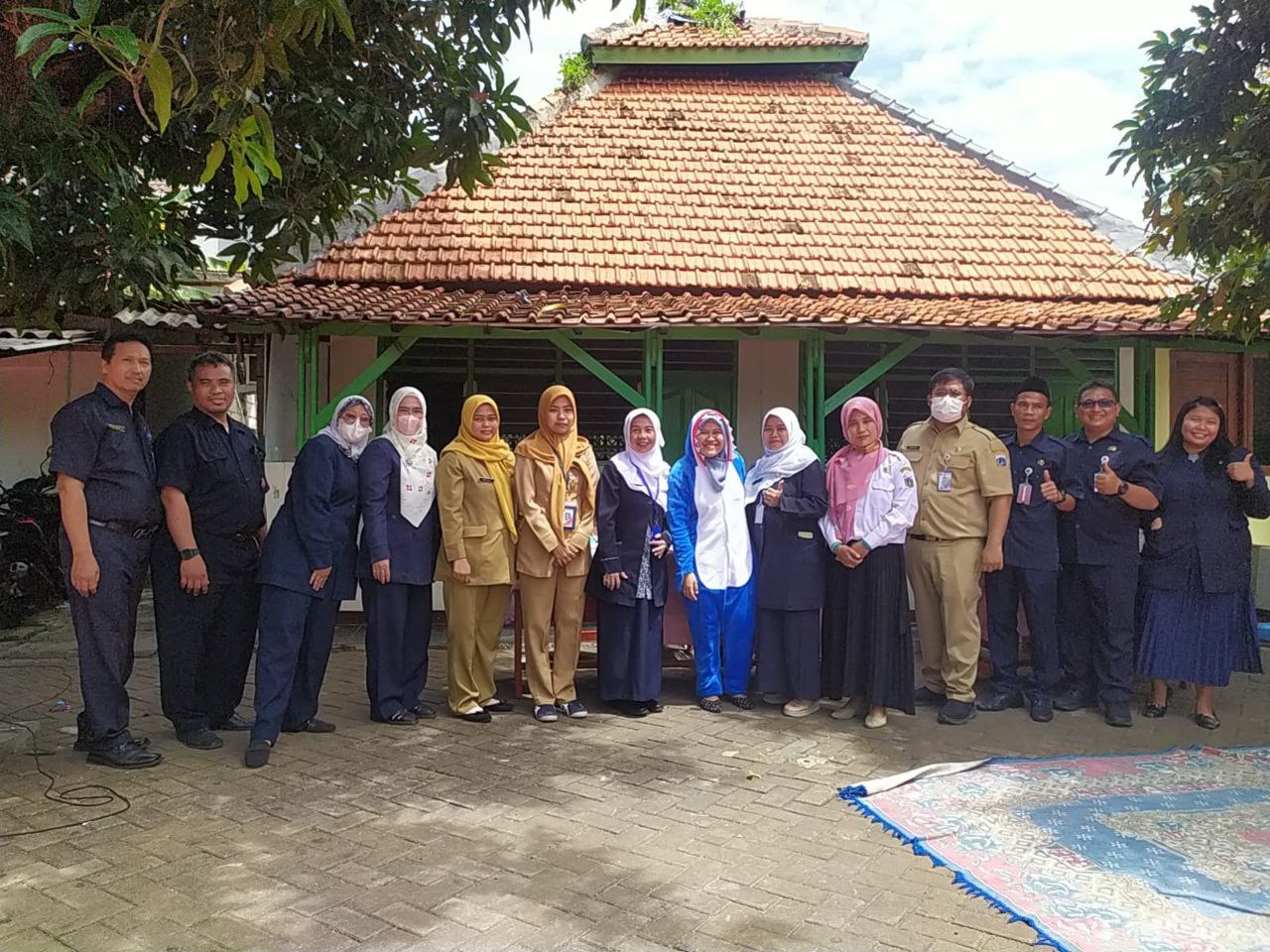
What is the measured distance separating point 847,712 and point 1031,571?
126 centimetres

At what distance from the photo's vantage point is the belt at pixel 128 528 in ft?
13.3

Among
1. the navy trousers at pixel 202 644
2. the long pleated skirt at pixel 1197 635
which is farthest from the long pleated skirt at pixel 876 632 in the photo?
the navy trousers at pixel 202 644

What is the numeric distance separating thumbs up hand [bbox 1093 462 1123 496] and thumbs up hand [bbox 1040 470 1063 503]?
0.19 meters

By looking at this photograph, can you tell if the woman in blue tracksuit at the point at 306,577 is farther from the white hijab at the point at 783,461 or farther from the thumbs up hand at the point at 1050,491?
the thumbs up hand at the point at 1050,491

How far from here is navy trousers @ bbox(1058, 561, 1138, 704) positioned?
199 inches

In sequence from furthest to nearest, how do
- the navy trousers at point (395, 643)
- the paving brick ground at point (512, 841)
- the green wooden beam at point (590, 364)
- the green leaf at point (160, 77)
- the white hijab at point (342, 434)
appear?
the green wooden beam at point (590, 364), the navy trousers at point (395, 643), the white hijab at point (342, 434), the paving brick ground at point (512, 841), the green leaf at point (160, 77)

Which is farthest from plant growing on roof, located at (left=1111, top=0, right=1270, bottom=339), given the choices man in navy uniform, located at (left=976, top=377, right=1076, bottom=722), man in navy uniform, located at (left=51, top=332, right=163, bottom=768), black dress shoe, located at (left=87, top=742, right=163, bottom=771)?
black dress shoe, located at (left=87, top=742, right=163, bottom=771)

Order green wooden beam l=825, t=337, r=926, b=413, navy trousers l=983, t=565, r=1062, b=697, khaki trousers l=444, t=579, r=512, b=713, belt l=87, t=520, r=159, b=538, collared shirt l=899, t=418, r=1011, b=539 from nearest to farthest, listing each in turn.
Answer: belt l=87, t=520, r=159, b=538, khaki trousers l=444, t=579, r=512, b=713, collared shirt l=899, t=418, r=1011, b=539, navy trousers l=983, t=565, r=1062, b=697, green wooden beam l=825, t=337, r=926, b=413

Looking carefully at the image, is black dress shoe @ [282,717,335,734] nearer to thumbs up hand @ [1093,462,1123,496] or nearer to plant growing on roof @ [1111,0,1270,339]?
thumbs up hand @ [1093,462,1123,496]

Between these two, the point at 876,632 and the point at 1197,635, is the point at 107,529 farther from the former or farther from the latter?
the point at 1197,635

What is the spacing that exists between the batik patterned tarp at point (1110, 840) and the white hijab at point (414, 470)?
2.51 metres

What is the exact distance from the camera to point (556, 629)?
507 cm

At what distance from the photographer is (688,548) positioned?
5176 mm

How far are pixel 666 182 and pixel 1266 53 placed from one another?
597cm
